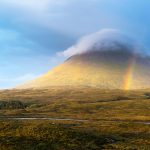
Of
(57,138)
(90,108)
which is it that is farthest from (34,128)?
(90,108)

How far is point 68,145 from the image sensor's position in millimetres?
59906

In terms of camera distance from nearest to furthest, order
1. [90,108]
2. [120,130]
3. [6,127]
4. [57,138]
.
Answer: [57,138], [6,127], [120,130], [90,108]

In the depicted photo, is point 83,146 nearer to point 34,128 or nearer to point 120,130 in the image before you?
point 34,128

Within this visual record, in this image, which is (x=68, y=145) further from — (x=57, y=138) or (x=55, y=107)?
(x=55, y=107)

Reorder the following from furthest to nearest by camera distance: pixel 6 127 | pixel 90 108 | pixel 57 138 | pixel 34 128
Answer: pixel 90 108 < pixel 6 127 < pixel 34 128 < pixel 57 138

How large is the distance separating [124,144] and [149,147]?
5602 mm

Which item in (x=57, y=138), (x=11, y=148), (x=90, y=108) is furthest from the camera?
(x=90, y=108)

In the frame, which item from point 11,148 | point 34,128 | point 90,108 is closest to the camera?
point 11,148

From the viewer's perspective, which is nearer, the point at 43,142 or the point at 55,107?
the point at 43,142

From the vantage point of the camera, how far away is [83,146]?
60.0 metres

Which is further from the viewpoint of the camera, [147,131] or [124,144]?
[147,131]

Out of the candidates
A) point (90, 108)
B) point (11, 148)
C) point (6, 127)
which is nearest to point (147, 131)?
point (6, 127)

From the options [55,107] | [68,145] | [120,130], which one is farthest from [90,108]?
[68,145]

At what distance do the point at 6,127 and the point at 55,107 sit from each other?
120947 millimetres
